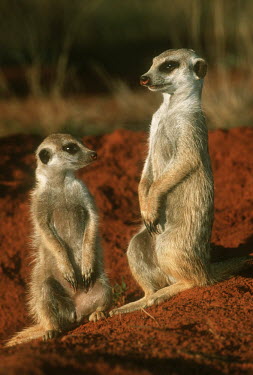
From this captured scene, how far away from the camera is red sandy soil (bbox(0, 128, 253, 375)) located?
2.76 meters

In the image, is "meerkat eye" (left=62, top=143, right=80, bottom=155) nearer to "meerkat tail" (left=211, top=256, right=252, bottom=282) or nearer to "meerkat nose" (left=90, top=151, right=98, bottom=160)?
"meerkat nose" (left=90, top=151, right=98, bottom=160)

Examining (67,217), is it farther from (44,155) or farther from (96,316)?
(96,316)

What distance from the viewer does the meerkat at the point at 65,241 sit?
420 cm

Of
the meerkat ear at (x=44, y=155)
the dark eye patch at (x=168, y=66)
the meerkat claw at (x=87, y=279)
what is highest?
the dark eye patch at (x=168, y=66)

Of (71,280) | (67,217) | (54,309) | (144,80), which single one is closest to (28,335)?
(54,309)

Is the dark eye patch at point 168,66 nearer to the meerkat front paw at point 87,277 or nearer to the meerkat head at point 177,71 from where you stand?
the meerkat head at point 177,71

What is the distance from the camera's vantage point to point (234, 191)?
19.7 feet

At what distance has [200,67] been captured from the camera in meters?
4.22

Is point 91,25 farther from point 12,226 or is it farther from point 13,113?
point 12,226

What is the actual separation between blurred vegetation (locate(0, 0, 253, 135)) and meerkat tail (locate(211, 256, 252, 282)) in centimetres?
372

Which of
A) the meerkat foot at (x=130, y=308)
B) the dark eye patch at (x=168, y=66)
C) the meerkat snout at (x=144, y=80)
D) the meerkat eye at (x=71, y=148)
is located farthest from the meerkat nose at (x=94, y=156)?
the meerkat foot at (x=130, y=308)

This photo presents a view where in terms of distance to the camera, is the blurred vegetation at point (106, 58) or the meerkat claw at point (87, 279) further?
the blurred vegetation at point (106, 58)

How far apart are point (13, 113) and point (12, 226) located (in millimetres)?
4699

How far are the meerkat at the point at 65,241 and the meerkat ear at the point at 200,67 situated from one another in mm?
903
